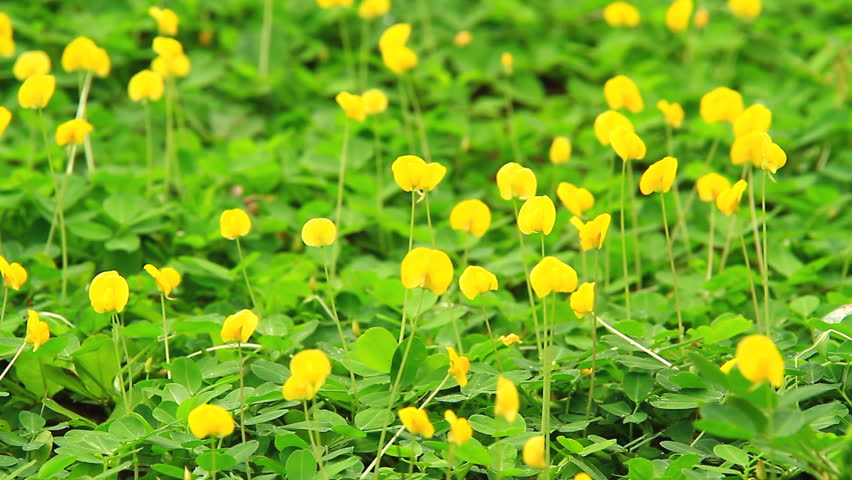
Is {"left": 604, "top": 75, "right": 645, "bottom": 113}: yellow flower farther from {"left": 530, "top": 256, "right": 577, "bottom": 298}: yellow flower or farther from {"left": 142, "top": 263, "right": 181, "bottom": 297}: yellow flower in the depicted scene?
{"left": 142, "top": 263, "right": 181, "bottom": 297}: yellow flower

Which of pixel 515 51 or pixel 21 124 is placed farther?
pixel 515 51

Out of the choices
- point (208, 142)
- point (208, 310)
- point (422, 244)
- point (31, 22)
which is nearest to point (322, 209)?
point (422, 244)

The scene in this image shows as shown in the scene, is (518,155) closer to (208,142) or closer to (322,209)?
(322,209)

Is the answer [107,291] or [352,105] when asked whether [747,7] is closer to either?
[352,105]

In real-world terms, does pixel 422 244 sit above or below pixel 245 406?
below

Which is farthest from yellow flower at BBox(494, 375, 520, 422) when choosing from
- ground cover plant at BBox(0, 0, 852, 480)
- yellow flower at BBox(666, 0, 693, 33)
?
yellow flower at BBox(666, 0, 693, 33)

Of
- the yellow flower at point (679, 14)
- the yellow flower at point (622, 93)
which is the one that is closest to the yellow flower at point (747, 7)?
the yellow flower at point (679, 14)

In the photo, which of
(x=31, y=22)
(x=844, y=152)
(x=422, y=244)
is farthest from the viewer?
(x=31, y=22)
